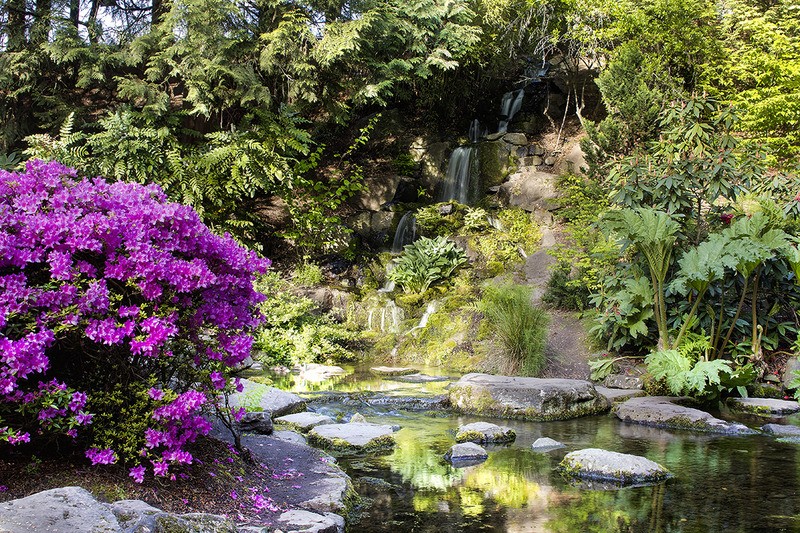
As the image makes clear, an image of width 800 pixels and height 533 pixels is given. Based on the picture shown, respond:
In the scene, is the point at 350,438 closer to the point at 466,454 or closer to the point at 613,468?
the point at 466,454

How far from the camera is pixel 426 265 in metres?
12.8

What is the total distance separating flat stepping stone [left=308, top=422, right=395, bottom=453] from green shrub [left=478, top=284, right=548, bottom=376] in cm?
345

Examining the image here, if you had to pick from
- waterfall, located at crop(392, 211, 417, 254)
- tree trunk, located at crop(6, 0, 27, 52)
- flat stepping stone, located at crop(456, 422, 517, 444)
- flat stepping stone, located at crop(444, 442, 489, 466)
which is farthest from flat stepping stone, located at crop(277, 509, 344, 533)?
tree trunk, located at crop(6, 0, 27, 52)

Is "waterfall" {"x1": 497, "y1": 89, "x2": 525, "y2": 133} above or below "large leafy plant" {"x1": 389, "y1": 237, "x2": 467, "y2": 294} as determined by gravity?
above

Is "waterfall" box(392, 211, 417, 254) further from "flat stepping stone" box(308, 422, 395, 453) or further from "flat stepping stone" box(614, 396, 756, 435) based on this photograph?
"flat stepping stone" box(308, 422, 395, 453)

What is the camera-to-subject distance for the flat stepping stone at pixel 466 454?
17.1 ft

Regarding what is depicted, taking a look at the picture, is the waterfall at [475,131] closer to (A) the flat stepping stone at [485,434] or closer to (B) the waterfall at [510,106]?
(B) the waterfall at [510,106]

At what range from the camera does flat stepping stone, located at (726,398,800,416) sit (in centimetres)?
699

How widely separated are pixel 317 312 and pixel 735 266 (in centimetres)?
710

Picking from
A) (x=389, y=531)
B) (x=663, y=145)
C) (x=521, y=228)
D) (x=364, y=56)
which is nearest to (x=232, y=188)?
(x=364, y=56)

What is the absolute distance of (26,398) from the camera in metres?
2.87

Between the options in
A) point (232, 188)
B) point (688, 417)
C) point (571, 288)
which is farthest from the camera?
point (232, 188)

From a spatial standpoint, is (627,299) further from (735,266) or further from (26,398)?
(26,398)

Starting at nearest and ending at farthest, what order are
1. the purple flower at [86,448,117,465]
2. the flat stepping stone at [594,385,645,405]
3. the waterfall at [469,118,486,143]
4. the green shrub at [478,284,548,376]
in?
the purple flower at [86,448,117,465] → the flat stepping stone at [594,385,645,405] → the green shrub at [478,284,548,376] → the waterfall at [469,118,486,143]
